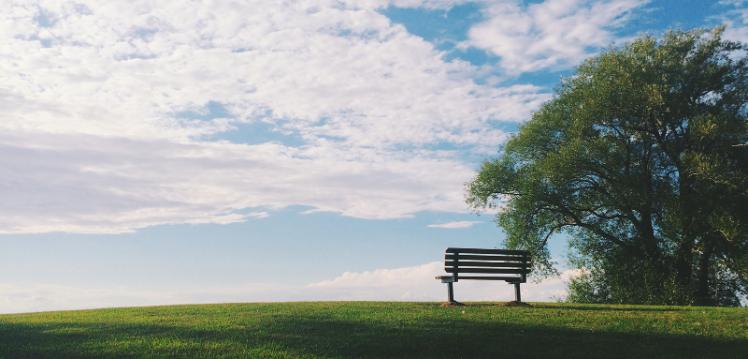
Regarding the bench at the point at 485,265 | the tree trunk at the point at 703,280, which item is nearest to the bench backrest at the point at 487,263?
the bench at the point at 485,265

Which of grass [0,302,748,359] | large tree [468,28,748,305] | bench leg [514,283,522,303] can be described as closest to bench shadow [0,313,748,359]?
grass [0,302,748,359]

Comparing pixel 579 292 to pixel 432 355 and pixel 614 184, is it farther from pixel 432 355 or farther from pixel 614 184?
pixel 432 355

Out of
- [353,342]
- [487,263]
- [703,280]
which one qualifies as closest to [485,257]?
[487,263]

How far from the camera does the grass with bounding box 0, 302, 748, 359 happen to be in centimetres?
1215

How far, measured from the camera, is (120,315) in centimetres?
1831

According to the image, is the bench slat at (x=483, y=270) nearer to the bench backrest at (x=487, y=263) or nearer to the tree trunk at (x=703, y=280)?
the bench backrest at (x=487, y=263)

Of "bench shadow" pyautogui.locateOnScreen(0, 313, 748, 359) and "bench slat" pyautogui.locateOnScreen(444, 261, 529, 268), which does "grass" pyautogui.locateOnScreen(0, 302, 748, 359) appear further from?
"bench slat" pyautogui.locateOnScreen(444, 261, 529, 268)

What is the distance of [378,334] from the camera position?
43.6 ft

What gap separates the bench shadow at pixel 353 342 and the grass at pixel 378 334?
0.02 metres

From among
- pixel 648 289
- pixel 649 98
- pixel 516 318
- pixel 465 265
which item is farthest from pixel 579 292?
pixel 516 318

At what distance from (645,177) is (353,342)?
72.4 feet

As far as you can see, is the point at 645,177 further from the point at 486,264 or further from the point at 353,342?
the point at 353,342

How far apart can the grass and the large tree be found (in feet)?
37.3

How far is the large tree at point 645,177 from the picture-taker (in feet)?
92.5
